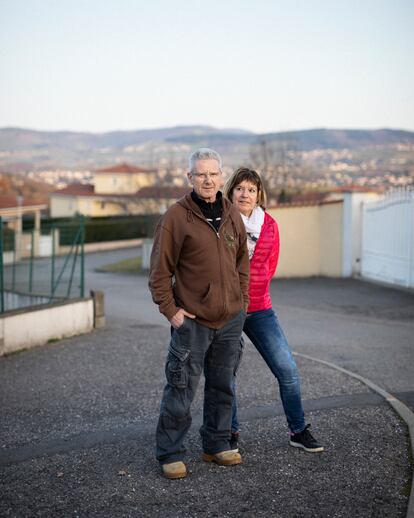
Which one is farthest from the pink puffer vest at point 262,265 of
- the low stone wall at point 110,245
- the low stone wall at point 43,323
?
the low stone wall at point 110,245

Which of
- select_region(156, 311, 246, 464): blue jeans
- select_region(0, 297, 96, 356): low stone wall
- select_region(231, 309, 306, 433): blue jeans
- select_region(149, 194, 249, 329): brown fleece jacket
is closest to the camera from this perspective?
select_region(149, 194, 249, 329): brown fleece jacket

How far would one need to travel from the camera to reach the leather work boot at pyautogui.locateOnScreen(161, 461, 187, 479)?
445 centimetres

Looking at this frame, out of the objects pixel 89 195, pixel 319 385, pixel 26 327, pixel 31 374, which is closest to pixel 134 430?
pixel 319 385

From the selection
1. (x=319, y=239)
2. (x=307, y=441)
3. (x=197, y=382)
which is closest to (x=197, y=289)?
(x=197, y=382)

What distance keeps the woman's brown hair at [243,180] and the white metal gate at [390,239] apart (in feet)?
36.4

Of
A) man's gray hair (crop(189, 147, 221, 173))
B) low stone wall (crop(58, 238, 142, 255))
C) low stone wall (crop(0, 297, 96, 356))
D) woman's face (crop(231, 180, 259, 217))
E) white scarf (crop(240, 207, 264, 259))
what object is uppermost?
man's gray hair (crop(189, 147, 221, 173))

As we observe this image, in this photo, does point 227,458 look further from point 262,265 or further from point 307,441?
point 262,265

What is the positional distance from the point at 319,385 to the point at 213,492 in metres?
3.08

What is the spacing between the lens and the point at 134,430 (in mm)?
5633

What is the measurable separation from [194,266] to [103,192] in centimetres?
8176

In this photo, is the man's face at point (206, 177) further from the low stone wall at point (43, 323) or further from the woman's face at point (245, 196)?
the low stone wall at point (43, 323)

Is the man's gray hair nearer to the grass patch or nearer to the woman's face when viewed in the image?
the woman's face

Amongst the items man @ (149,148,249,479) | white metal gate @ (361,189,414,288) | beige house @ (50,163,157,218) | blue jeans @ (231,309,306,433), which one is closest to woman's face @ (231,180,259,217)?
man @ (149,148,249,479)

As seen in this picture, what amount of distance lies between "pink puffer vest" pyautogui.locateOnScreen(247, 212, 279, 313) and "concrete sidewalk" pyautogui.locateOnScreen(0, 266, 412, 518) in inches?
41.3
